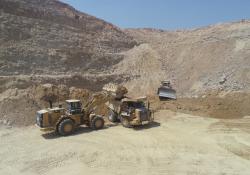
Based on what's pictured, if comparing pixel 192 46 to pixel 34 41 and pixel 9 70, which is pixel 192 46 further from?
pixel 9 70

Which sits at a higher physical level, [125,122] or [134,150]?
[125,122]

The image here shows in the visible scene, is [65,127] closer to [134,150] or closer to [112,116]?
[112,116]

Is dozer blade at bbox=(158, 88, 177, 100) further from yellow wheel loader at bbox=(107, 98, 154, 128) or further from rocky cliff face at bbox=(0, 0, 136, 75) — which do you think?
rocky cliff face at bbox=(0, 0, 136, 75)

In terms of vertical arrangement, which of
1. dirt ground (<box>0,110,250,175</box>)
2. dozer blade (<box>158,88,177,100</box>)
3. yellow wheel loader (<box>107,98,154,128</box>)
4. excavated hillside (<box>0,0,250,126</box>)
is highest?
excavated hillside (<box>0,0,250,126</box>)

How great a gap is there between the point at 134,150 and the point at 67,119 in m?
3.77

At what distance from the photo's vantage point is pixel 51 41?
102 ft

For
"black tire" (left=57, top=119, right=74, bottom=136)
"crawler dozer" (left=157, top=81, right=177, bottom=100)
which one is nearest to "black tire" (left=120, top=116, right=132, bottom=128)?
"black tire" (left=57, top=119, right=74, bottom=136)

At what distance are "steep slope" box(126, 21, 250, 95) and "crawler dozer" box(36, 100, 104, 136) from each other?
36.8 ft

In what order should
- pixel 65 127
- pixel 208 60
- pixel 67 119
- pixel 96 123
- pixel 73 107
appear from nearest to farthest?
pixel 65 127 < pixel 67 119 < pixel 73 107 < pixel 96 123 < pixel 208 60

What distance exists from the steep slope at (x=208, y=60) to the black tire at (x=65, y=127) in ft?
40.7

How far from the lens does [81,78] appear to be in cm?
2650

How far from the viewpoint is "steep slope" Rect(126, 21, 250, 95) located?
24.9m

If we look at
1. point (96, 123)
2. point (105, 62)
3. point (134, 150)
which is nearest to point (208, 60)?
point (105, 62)

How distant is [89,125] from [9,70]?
12.8 metres
